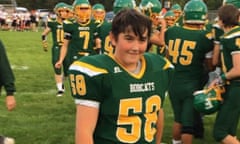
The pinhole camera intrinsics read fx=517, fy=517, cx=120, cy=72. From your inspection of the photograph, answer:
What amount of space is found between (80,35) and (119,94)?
5.86 metres

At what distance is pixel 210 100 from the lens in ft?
16.3

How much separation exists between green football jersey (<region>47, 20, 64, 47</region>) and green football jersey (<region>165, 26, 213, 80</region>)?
194 inches

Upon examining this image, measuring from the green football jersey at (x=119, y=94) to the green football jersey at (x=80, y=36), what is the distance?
568 cm

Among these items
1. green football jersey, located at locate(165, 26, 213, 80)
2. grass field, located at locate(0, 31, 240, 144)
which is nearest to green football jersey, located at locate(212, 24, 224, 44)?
green football jersey, located at locate(165, 26, 213, 80)

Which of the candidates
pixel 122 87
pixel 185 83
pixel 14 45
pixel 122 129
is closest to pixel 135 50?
pixel 122 87

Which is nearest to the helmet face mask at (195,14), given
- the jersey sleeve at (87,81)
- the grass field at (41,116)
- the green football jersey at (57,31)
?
the grass field at (41,116)

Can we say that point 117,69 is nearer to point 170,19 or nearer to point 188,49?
point 188,49

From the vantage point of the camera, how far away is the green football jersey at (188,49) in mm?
5574

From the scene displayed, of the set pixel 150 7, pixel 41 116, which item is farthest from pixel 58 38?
pixel 150 7

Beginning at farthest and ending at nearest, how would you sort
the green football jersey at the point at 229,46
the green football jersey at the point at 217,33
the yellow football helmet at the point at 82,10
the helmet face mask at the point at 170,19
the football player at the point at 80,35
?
the helmet face mask at the point at 170,19 < the football player at the point at 80,35 < the yellow football helmet at the point at 82,10 < the green football jersey at the point at 217,33 < the green football jersey at the point at 229,46

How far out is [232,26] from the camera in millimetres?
4941

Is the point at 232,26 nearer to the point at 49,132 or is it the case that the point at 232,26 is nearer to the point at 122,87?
the point at 122,87

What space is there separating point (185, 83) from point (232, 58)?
0.97 metres

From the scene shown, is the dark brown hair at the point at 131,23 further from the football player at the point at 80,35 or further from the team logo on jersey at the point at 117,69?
the football player at the point at 80,35
